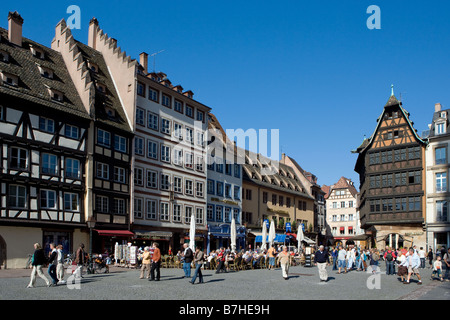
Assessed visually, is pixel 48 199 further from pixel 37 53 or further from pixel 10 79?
pixel 37 53

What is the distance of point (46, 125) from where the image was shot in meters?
30.6

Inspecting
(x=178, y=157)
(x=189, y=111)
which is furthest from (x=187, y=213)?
(x=189, y=111)

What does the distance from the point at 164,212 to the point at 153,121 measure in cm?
750

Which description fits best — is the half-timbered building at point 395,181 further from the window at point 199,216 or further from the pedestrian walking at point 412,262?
the pedestrian walking at point 412,262

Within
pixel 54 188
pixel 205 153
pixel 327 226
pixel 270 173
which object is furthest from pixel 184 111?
pixel 327 226

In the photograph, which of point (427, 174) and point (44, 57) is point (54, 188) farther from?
point (427, 174)

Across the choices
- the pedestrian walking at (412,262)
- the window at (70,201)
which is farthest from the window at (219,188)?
the pedestrian walking at (412,262)

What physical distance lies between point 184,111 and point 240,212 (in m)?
13.7

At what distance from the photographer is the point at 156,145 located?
40.4 metres

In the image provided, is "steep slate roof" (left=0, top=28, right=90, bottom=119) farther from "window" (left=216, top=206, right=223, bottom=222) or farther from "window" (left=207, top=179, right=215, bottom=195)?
"window" (left=216, top=206, right=223, bottom=222)

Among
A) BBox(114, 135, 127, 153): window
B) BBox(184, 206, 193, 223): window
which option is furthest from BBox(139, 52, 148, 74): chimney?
BBox(184, 206, 193, 223): window

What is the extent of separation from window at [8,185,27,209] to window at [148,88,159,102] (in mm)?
14479

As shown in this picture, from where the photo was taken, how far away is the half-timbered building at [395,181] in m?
49.8

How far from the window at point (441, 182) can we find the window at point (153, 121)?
28.2 m
